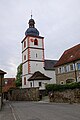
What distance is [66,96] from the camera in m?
29.6

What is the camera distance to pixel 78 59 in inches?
1522

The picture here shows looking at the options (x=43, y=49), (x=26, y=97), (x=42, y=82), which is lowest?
(x=26, y=97)

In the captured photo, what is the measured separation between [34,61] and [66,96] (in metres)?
26.2

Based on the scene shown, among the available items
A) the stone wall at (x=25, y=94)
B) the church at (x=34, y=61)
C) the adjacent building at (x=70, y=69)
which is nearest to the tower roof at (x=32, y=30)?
the church at (x=34, y=61)

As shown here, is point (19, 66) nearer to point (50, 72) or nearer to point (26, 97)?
point (50, 72)

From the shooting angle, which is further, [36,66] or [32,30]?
[32,30]

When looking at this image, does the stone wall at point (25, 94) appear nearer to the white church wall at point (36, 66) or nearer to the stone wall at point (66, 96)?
the white church wall at point (36, 66)

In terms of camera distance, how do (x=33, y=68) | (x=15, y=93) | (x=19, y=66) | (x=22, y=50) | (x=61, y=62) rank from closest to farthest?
(x=61, y=62) < (x=15, y=93) < (x=33, y=68) < (x=22, y=50) < (x=19, y=66)

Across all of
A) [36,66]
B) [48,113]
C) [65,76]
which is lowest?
[48,113]

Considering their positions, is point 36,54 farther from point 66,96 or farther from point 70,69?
point 66,96

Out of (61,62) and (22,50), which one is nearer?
(61,62)

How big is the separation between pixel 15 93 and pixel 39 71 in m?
9.44

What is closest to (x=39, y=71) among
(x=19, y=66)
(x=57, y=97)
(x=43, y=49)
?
(x=43, y=49)

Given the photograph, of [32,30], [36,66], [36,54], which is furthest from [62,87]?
[32,30]
